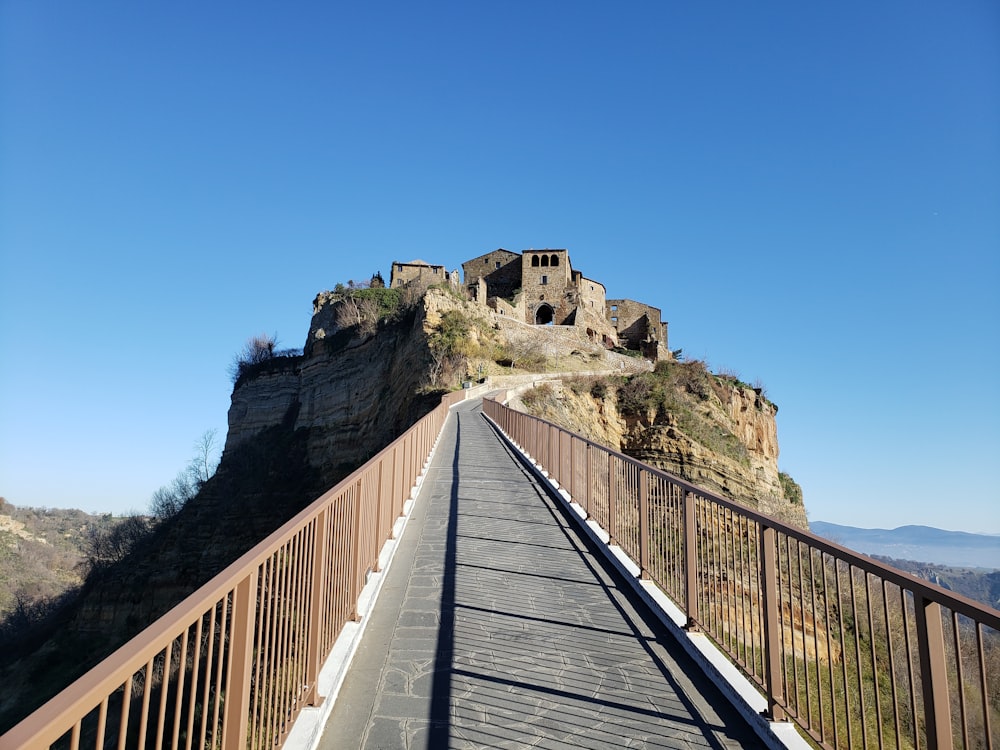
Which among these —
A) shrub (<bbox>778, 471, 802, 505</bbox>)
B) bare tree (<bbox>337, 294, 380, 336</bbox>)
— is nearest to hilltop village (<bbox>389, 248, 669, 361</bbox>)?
bare tree (<bbox>337, 294, 380, 336</bbox>)

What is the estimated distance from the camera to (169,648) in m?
2.00

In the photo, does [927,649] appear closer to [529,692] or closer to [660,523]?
[529,692]

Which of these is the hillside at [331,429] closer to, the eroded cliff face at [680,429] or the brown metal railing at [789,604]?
the eroded cliff face at [680,429]

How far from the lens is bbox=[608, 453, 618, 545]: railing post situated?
770 centimetres

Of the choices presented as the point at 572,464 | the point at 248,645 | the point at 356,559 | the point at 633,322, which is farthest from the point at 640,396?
the point at 633,322

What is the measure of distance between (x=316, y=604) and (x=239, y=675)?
4.34 ft

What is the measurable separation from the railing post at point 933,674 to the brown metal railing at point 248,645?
111 inches

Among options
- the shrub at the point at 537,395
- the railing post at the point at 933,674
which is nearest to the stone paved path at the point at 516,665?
the railing post at the point at 933,674

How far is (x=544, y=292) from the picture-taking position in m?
69.6

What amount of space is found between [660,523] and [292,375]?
5653cm

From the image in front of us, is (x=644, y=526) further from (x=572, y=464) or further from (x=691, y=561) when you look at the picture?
(x=572, y=464)

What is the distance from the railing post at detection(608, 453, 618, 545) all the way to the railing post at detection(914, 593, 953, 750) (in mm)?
5134

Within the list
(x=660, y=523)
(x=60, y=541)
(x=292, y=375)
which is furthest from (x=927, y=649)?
(x=60, y=541)

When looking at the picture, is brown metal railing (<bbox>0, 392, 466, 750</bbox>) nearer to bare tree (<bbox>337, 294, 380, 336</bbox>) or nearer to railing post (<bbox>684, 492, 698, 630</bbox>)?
railing post (<bbox>684, 492, 698, 630</bbox>)
